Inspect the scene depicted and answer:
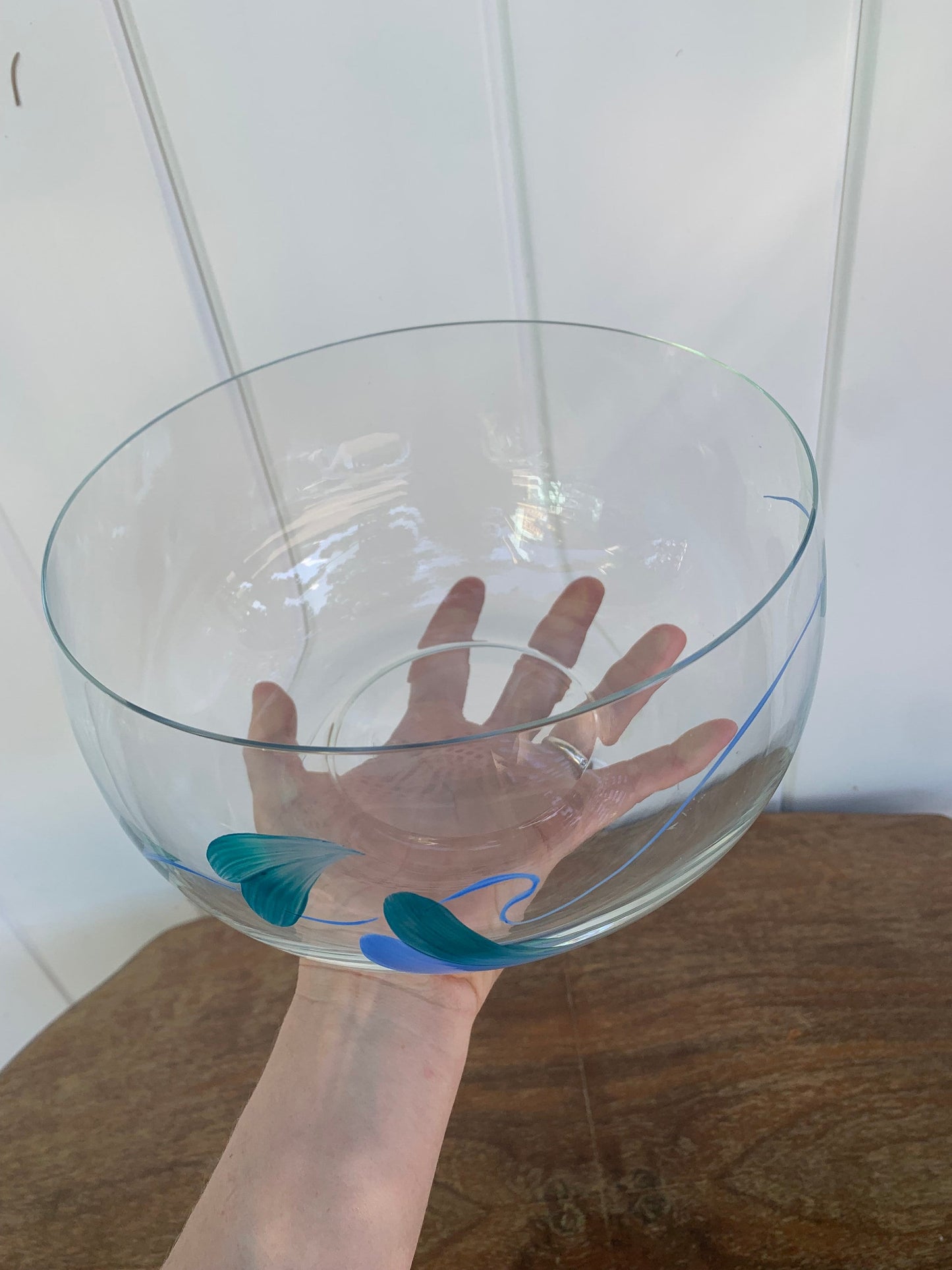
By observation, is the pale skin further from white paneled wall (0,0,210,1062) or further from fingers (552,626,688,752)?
white paneled wall (0,0,210,1062)

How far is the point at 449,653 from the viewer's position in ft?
1.94

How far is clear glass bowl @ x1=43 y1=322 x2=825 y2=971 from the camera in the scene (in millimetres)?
363

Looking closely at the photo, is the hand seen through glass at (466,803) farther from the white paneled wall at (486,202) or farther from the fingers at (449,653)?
the white paneled wall at (486,202)

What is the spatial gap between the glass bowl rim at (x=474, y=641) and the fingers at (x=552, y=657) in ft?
0.28

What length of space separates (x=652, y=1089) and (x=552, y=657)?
25 cm

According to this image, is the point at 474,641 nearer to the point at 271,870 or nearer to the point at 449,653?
the point at 449,653

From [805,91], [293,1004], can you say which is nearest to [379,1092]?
[293,1004]

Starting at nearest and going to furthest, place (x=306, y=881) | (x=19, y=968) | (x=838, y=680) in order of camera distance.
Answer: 1. (x=306, y=881)
2. (x=838, y=680)
3. (x=19, y=968)

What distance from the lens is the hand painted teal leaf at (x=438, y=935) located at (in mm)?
355

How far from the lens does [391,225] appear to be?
0.47 m

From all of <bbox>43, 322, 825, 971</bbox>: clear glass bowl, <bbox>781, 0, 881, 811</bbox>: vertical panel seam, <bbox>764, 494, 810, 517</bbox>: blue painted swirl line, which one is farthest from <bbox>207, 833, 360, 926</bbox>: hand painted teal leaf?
<bbox>781, 0, 881, 811</bbox>: vertical panel seam

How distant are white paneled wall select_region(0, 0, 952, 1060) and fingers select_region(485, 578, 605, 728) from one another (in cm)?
16

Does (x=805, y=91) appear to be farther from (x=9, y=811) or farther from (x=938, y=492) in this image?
(x=9, y=811)

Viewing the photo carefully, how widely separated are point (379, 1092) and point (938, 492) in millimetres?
457
